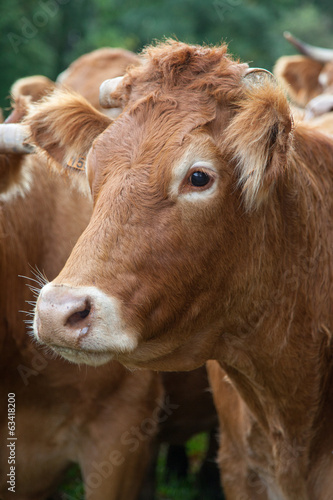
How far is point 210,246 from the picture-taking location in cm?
257

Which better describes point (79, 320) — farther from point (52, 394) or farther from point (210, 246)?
point (52, 394)

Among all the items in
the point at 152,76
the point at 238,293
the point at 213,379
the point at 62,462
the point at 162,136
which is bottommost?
the point at 62,462

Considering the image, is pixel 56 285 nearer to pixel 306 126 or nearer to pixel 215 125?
pixel 215 125

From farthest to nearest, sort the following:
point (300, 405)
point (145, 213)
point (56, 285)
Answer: point (300, 405) < point (145, 213) < point (56, 285)

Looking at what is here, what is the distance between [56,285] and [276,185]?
41.2 inches

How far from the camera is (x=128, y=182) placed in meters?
2.51

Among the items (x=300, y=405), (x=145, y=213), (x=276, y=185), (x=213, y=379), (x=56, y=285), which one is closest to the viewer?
(x=56, y=285)

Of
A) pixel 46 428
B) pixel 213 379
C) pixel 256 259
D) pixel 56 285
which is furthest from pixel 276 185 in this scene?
pixel 46 428

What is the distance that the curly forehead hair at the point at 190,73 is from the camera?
2.66m

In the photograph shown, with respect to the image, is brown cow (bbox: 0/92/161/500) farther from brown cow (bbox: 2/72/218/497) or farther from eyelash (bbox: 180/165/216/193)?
eyelash (bbox: 180/165/216/193)

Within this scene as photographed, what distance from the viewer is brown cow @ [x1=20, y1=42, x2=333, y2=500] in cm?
242
